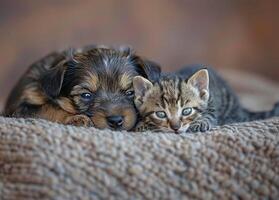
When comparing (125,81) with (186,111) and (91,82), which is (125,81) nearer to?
(91,82)

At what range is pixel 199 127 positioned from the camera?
213 cm

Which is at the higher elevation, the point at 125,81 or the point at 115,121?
the point at 125,81

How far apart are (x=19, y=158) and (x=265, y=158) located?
817mm

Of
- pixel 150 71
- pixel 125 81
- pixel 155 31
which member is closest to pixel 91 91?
pixel 125 81

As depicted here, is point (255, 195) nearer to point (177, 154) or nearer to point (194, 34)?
point (177, 154)

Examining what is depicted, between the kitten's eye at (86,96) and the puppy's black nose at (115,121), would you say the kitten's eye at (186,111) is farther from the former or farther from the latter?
the kitten's eye at (86,96)

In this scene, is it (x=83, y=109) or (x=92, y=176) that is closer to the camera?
(x=92, y=176)

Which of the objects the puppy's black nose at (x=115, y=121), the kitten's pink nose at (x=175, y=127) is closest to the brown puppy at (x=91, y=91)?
the puppy's black nose at (x=115, y=121)

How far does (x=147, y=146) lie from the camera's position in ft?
6.29

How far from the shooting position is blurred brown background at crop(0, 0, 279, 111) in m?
3.66

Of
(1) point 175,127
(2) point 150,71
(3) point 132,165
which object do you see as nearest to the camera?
(3) point 132,165

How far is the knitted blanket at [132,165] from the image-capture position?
1805 millimetres

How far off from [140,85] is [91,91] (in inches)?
8.1

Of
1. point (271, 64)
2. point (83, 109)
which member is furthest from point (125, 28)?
point (83, 109)
